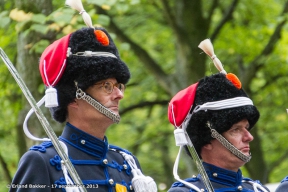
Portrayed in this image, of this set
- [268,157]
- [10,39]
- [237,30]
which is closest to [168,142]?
[268,157]

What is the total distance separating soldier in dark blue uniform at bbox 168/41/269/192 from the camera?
5.69 metres

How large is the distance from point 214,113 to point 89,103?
1187mm

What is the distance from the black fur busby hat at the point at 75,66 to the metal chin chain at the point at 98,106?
0.11 ft

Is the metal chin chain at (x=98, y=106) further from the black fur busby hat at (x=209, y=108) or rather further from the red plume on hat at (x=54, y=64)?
the black fur busby hat at (x=209, y=108)

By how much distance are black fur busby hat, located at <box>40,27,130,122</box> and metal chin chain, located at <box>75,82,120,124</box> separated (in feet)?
0.11

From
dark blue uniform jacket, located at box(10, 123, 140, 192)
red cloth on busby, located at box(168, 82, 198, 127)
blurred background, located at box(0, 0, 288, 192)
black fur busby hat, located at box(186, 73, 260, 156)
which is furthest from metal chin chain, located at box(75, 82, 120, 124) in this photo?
blurred background, located at box(0, 0, 288, 192)

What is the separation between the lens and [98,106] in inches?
193

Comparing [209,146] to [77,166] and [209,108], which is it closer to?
[209,108]

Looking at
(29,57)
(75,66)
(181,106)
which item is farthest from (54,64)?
(29,57)

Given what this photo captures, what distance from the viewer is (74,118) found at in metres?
4.96

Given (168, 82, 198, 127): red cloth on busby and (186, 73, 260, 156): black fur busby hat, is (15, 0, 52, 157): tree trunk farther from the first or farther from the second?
(186, 73, 260, 156): black fur busby hat

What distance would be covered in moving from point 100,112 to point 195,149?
1.21 meters

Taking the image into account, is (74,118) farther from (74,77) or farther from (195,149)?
(195,149)

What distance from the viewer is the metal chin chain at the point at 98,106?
16.0 ft
